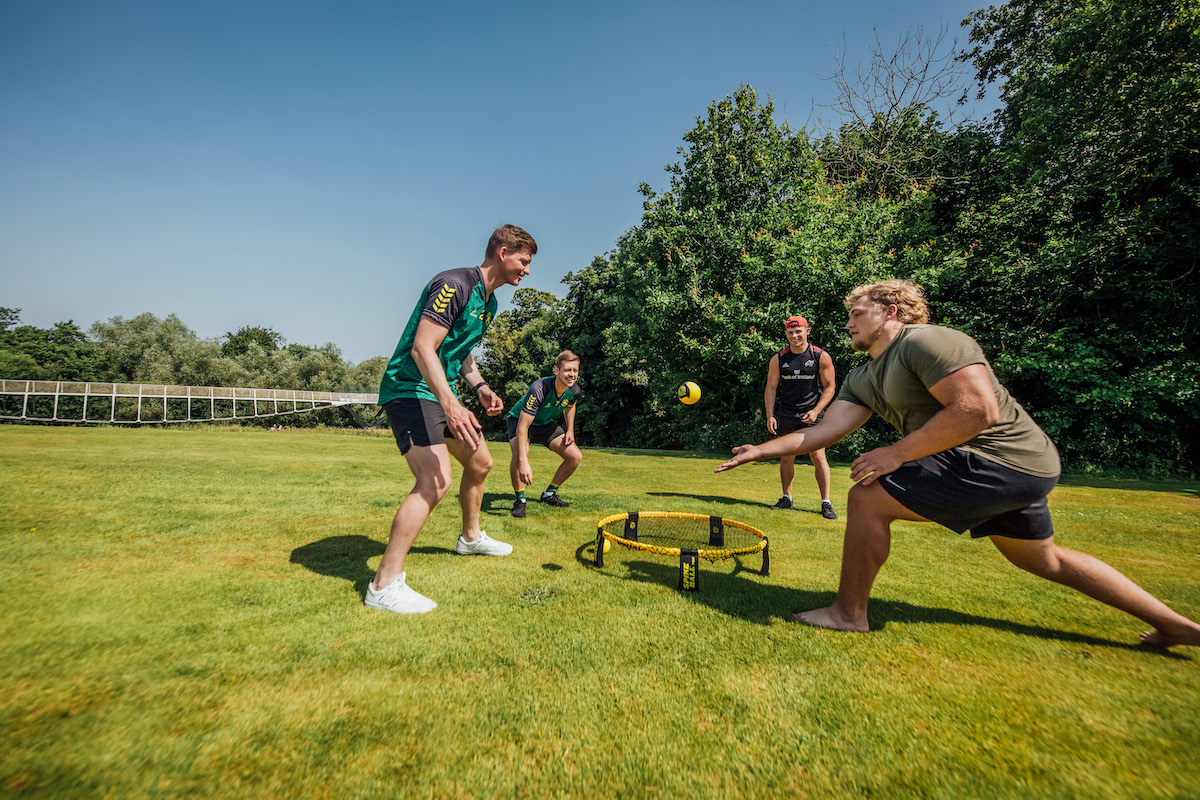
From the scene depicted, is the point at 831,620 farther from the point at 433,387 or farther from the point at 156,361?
the point at 156,361

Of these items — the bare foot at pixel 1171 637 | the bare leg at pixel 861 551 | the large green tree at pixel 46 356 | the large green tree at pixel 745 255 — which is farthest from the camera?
the large green tree at pixel 46 356

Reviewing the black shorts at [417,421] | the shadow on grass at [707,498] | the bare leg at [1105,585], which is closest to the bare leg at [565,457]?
the shadow on grass at [707,498]

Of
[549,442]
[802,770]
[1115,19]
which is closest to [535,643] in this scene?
[802,770]

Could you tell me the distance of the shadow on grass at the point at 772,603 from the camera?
326 cm

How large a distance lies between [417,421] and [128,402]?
5334 centimetres

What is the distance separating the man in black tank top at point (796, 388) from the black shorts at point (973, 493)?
4229 millimetres

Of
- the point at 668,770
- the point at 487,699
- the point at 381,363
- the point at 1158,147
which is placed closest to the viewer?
the point at 668,770

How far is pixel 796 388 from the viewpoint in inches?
300

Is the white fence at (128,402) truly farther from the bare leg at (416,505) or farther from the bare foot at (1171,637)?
the bare foot at (1171,637)

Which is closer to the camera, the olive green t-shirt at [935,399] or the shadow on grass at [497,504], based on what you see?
the olive green t-shirt at [935,399]

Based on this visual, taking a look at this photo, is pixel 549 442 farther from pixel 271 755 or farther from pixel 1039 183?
pixel 1039 183

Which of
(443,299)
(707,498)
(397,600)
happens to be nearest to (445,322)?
(443,299)

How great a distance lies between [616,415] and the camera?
120 feet

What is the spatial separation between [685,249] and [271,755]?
20799mm
